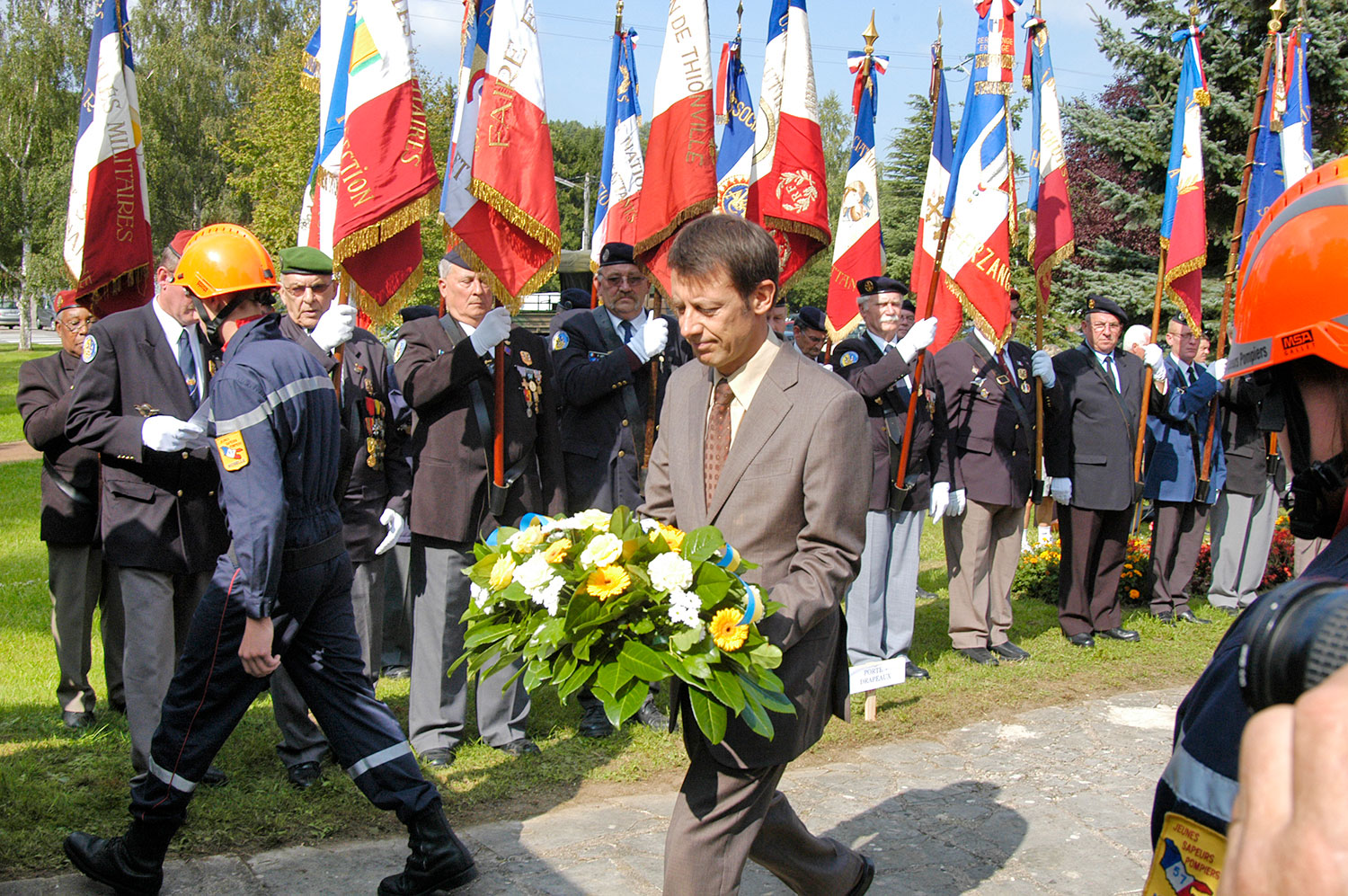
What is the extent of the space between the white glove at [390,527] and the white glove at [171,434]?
4.41 feet

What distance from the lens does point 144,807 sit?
3.54m

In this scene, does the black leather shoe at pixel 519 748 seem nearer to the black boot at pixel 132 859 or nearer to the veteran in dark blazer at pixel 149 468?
the veteran in dark blazer at pixel 149 468

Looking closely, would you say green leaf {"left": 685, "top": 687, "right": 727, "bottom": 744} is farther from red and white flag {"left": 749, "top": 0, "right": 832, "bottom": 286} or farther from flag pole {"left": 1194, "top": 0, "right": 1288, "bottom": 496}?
flag pole {"left": 1194, "top": 0, "right": 1288, "bottom": 496}

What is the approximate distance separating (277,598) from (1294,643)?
3.34 meters

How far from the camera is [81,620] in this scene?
18.4ft

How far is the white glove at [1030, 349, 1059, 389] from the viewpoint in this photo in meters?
7.61

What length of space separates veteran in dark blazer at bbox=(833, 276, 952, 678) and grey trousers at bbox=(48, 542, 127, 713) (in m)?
4.27

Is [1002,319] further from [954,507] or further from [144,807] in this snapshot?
[144,807]

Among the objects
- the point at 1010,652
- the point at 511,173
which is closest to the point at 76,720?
the point at 511,173

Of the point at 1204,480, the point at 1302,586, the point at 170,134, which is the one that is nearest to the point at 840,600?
the point at 1302,586

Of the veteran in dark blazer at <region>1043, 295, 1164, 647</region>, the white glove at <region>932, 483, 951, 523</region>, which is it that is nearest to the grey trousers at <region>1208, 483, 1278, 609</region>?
the veteran in dark blazer at <region>1043, 295, 1164, 647</region>

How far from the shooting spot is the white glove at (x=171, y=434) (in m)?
4.23

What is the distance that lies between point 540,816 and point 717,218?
285 centimetres

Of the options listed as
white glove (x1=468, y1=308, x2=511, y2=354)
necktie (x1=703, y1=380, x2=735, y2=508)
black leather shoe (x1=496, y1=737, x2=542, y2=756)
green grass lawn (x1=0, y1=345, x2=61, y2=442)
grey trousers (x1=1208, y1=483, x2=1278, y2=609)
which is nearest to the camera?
necktie (x1=703, y1=380, x2=735, y2=508)
